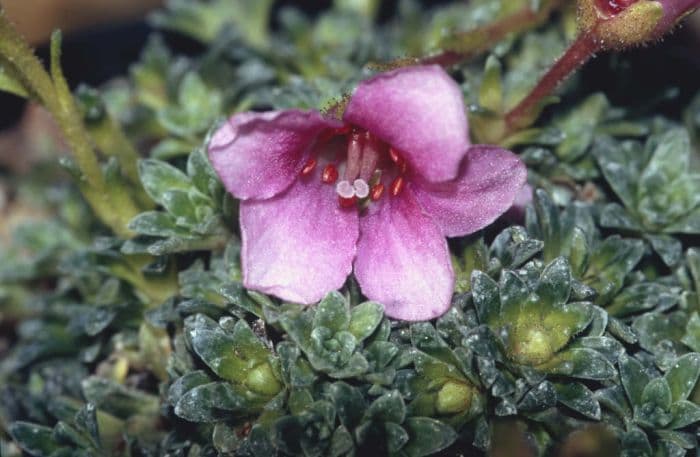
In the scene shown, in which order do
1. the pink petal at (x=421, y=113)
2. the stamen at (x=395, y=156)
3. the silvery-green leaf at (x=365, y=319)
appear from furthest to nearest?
the stamen at (x=395, y=156) → the silvery-green leaf at (x=365, y=319) → the pink petal at (x=421, y=113)

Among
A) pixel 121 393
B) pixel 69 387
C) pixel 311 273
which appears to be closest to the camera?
pixel 311 273

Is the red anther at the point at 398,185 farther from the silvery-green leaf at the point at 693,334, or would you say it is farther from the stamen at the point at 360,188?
the silvery-green leaf at the point at 693,334

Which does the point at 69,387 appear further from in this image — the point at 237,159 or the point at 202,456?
the point at 237,159

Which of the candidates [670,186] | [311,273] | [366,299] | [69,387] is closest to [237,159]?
[311,273]

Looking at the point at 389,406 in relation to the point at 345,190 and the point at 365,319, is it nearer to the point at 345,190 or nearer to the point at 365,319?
the point at 365,319

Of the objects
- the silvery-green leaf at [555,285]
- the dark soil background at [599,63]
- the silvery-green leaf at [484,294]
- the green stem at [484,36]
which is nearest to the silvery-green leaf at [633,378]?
the silvery-green leaf at [555,285]

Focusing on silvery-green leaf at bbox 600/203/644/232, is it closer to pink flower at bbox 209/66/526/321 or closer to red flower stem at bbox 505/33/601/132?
red flower stem at bbox 505/33/601/132
